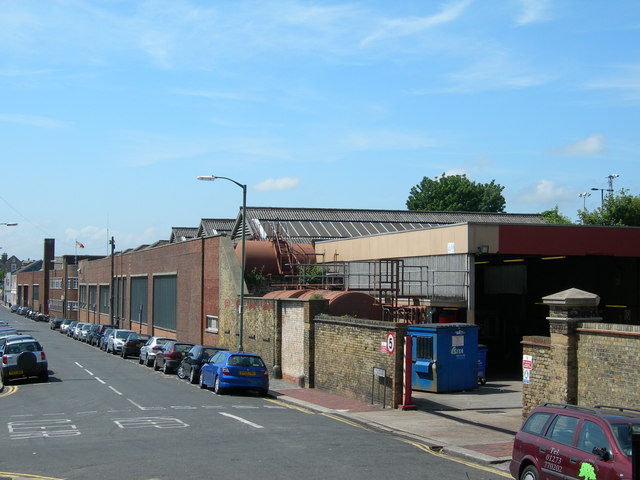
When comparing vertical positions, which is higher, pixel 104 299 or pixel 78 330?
pixel 104 299

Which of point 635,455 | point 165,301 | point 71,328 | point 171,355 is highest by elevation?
point 165,301

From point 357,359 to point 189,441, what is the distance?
29.9 feet

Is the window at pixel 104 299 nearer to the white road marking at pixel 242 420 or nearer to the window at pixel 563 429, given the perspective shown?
the white road marking at pixel 242 420

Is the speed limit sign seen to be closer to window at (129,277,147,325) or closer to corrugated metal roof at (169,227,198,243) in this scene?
window at (129,277,147,325)

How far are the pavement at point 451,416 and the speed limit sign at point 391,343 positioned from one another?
173cm

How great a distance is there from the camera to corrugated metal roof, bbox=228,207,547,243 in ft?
163

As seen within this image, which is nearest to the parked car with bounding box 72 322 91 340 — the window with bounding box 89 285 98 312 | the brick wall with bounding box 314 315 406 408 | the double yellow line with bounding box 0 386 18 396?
the window with bounding box 89 285 98 312

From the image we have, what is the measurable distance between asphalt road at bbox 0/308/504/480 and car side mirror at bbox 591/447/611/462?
11.9 ft

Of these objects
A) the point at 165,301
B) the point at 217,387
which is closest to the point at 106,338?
the point at 165,301

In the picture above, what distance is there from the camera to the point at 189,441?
16.4 metres

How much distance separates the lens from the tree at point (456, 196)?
96.1 metres

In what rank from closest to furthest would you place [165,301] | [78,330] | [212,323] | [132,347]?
[212,323] < [132,347] < [165,301] < [78,330]

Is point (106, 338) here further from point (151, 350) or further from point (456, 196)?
point (456, 196)

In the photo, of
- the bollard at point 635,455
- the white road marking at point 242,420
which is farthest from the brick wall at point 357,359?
the bollard at point 635,455
